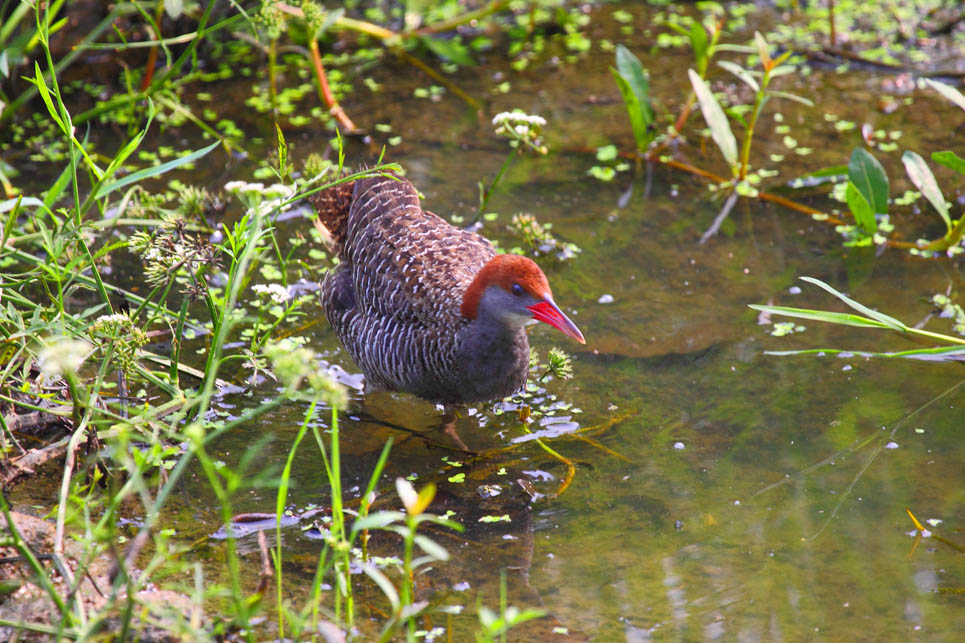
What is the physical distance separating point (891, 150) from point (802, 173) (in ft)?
1.99

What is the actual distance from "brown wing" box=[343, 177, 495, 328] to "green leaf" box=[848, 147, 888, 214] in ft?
7.07

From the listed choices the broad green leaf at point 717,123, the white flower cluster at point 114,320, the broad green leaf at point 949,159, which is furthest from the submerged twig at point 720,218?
the white flower cluster at point 114,320

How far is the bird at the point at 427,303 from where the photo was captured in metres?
3.76

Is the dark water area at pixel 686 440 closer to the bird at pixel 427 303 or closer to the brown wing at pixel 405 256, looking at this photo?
the bird at pixel 427 303

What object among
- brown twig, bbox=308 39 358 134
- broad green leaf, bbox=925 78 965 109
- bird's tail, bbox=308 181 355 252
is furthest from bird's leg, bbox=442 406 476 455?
brown twig, bbox=308 39 358 134

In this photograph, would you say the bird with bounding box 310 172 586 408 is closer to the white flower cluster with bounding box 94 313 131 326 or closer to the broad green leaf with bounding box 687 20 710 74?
the white flower cluster with bounding box 94 313 131 326

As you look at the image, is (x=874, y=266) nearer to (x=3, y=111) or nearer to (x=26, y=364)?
(x=26, y=364)

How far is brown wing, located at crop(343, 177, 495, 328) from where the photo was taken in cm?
402

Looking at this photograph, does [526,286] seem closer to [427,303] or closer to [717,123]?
[427,303]

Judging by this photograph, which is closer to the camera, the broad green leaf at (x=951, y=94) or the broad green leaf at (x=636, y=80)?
the broad green leaf at (x=951, y=94)

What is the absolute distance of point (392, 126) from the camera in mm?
6496

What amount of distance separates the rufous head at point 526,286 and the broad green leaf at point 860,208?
2169 mm

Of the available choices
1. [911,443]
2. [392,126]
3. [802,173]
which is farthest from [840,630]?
[392,126]

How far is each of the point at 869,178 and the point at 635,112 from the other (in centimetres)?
140
